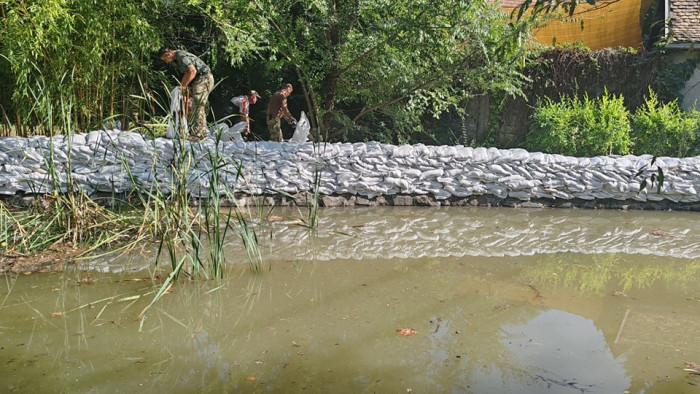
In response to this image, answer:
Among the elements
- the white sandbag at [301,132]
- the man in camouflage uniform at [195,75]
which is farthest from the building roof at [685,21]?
the man in camouflage uniform at [195,75]

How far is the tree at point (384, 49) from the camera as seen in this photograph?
9.66 metres

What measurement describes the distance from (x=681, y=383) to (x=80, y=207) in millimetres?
4717

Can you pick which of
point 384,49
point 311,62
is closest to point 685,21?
point 384,49

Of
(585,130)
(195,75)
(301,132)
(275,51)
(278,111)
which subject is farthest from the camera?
(585,130)

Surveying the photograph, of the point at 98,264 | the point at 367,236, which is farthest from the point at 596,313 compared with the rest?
the point at 98,264

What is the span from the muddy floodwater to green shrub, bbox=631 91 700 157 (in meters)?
4.59

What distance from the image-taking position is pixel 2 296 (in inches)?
197

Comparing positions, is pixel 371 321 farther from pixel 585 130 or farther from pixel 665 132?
pixel 665 132

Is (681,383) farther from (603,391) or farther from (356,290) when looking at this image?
(356,290)

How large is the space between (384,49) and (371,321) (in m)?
6.27

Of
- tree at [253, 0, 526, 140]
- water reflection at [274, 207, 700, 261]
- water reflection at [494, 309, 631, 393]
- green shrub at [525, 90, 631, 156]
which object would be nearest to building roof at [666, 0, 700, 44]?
green shrub at [525, 90, 631, 156]

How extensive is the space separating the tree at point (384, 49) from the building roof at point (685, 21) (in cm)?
371

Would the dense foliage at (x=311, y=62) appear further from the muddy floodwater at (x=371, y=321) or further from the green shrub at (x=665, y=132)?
the muddy floodwater at (x=371, y=321)

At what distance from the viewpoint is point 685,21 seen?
1287cm
